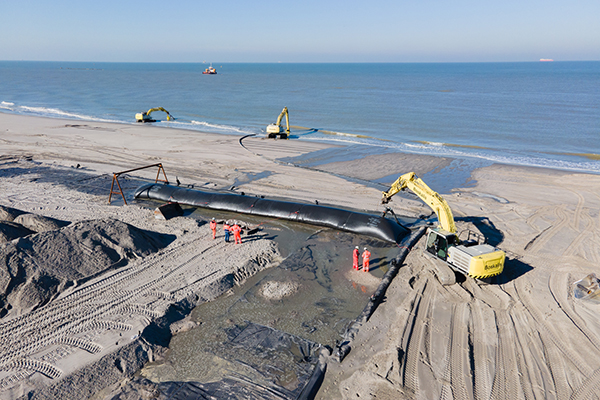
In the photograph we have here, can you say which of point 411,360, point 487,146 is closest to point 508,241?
point 411,360

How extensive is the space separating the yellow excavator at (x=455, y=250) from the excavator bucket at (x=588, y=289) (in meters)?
2.20

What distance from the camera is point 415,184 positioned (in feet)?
46.8

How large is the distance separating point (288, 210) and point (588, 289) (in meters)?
11.5

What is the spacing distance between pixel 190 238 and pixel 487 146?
31379 millimetres

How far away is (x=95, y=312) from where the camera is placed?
10.6 meters

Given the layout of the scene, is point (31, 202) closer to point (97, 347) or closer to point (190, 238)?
point (190, 238)

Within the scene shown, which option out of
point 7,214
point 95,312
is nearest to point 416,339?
point 95,312

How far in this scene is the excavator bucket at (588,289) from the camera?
1102 centimetres

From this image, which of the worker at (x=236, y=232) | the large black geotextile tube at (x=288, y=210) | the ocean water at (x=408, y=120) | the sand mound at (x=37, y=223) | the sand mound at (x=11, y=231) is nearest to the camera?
the sand mound at (x=11, y=231)

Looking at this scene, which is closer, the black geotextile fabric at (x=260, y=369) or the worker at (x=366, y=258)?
the black geotextile fabric at (x=260, y=369)

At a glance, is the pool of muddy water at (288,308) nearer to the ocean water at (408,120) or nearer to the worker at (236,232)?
the worker at (236,232)

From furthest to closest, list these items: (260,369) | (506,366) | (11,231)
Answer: (11,231)
(506,366)
(260,369)

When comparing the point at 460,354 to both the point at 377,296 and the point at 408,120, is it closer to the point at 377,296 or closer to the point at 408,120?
the point at 377,296

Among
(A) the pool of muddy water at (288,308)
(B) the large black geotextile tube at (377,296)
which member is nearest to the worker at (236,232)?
(A) the pool of muddy water at (288,308)
